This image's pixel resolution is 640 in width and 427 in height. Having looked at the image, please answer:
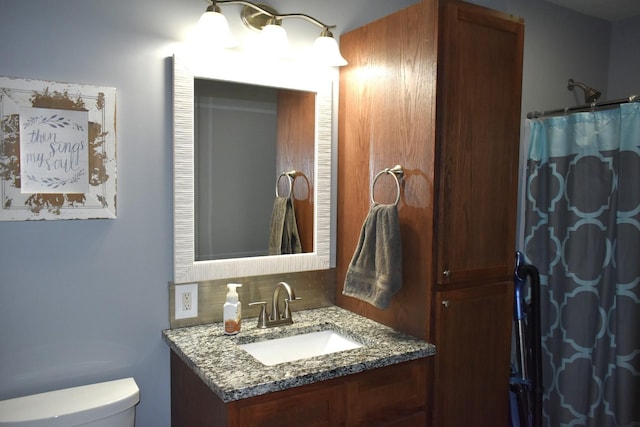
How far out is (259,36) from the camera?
1.95 meters

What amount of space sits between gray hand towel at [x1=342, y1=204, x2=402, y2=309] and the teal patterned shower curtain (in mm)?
1100

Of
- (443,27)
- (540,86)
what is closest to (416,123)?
(443,27)

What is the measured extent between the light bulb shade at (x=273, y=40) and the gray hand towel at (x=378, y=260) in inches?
27.8

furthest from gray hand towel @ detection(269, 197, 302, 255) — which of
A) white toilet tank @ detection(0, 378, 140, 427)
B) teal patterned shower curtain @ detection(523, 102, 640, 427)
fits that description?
teal patterned shower curtain @ detection(523, 102, 640, 427)

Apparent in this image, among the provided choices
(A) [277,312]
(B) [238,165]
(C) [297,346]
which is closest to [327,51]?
(B) [238,165]

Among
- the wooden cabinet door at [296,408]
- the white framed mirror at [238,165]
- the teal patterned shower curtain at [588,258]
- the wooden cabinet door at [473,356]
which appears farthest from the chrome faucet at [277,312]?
the teal patterned shower curtain at [588,258]

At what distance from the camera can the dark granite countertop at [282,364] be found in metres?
1.40

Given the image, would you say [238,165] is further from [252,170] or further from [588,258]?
[588,258]

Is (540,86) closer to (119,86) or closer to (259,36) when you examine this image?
(259,36)

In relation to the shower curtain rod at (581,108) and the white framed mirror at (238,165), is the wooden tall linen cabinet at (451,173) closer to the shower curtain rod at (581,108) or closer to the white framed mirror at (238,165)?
the white framed mirror at (238,165)

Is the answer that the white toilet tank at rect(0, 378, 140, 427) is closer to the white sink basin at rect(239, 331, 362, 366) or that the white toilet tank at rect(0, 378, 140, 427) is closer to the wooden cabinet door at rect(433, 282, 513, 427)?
the white sink basin at rect(239, 331, 362, 366)

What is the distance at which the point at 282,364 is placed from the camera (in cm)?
153

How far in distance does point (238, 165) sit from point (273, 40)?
490mm

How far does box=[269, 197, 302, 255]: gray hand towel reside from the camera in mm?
2029
